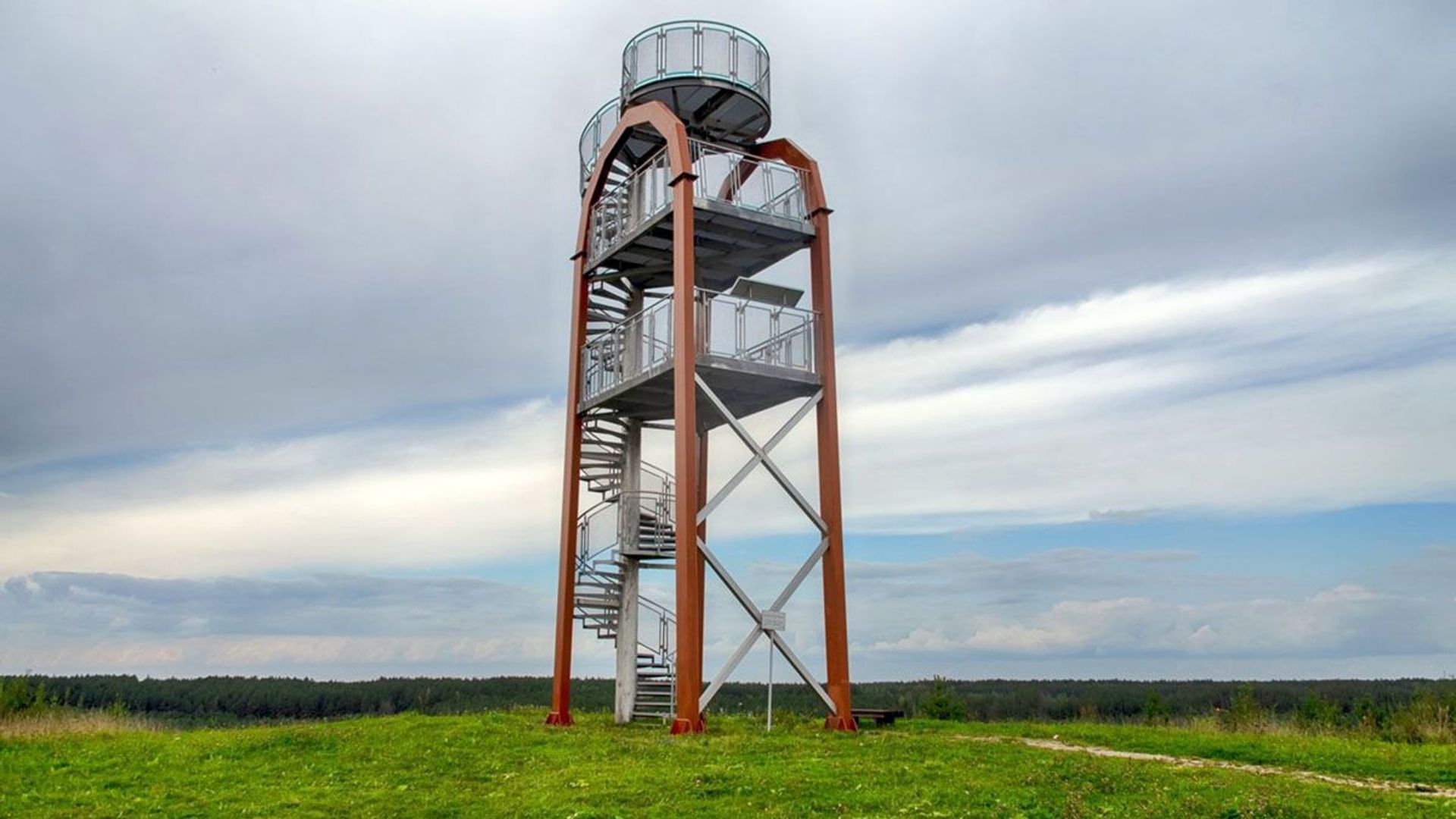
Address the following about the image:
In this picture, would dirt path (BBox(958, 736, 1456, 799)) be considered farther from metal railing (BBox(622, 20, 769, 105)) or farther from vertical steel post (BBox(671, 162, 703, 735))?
metal railing (BBox(622, 20, 769, 105))

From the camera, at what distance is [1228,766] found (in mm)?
15695

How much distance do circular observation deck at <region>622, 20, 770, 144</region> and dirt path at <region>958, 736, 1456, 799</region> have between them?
45.1ft

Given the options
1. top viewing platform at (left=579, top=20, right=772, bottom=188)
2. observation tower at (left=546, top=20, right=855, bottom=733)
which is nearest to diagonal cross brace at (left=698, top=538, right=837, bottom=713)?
observation tower at (left=546, top=20, right=855, bottom=733)

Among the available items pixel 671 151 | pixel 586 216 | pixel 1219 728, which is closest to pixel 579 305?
pixel 586 216

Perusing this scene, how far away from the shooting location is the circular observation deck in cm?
2325

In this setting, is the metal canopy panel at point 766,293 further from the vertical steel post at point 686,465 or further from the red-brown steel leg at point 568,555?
the red-brown steel leg at point 568,555

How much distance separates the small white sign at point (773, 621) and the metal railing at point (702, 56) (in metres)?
11.1

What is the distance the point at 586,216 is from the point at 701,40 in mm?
4854

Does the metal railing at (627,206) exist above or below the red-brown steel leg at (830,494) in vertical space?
above

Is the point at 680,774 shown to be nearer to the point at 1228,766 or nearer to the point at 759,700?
the point at 1228,766

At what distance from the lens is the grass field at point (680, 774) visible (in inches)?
461

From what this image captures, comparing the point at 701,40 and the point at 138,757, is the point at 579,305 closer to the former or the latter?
the point at 701,40

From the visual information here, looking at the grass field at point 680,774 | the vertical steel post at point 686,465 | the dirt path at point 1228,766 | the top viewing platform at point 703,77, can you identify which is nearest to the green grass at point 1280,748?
the grass field at point 680,774

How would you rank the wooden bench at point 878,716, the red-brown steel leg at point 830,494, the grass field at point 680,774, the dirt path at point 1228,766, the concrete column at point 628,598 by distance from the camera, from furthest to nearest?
the concrete column at point 628,598 < the wooden bench at point 878,716 < the red-brown steel leg at point 830,494 < the dirt path at point 1228,766 < the grass field at point 680,774
